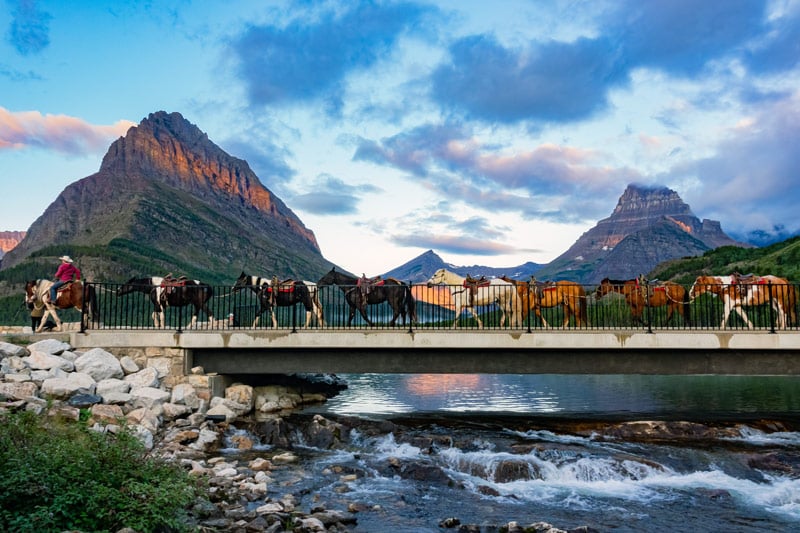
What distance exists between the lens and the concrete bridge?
18531mm

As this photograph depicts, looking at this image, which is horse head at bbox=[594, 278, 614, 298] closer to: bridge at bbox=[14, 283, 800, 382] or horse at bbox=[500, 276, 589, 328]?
horse at bbox=[500, 276, 589, 328]

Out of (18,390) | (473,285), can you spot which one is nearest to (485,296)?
(473,285)

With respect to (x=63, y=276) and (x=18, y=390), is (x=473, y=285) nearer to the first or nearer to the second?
(x=18, y=390)

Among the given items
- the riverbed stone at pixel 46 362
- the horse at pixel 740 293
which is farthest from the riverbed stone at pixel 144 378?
the horse at pixel 740 293

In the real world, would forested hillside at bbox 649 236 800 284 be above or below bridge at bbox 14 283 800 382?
above

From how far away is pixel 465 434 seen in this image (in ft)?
57.7

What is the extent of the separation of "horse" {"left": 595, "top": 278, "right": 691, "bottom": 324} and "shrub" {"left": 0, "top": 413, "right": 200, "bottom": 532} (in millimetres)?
17003

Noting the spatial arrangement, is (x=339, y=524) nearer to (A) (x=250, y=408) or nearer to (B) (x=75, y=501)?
(B) (x=75, y=501)

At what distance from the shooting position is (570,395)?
29156 mm

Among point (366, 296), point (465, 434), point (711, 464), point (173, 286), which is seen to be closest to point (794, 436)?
point (711, 464)

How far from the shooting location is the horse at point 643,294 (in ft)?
71.8

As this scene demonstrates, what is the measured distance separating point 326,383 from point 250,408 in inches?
357

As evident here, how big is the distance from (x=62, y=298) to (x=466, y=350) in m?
14.7

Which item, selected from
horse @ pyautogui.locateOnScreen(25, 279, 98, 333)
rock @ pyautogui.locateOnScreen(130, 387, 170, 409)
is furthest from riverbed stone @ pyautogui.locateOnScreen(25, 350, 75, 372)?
horse @ pyautogui.locateOnScreen(25, 279, 98, 333)
